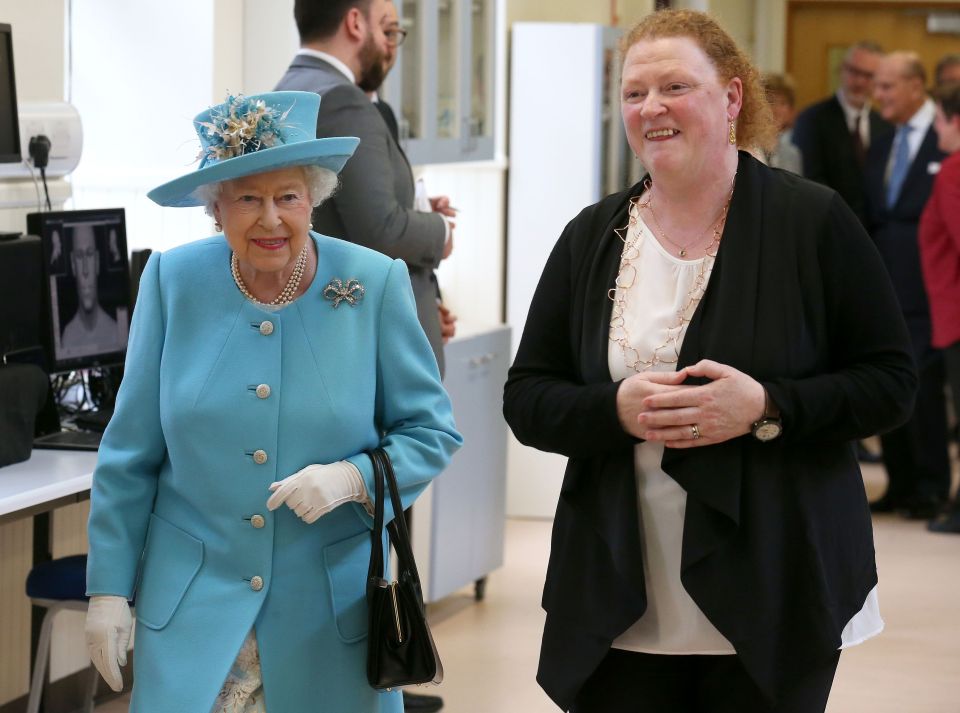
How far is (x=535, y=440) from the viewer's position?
2.07 meters

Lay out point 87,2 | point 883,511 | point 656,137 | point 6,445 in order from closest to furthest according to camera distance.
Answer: point 656,137
point 6,445
point 87,2
point 883,511

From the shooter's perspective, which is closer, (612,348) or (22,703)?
(612,348)

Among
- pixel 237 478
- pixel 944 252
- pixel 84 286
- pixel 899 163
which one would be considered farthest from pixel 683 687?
pixel 899 163

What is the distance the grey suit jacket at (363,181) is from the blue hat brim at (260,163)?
1.29m

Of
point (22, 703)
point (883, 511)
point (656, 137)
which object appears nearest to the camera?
point (656, 137)

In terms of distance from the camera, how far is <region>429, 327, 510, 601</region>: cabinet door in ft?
15.4

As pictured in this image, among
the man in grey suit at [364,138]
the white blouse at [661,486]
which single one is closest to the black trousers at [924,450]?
the man in grey suit at [364,138]

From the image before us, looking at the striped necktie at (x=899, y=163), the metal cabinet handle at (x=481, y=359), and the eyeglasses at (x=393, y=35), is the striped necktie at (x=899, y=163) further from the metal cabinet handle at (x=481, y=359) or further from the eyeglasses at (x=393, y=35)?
the eyeglasses at (x=393, y=35)

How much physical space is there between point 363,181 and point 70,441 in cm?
89

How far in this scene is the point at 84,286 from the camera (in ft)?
11.3

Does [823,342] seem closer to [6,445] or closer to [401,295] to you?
[401,295]

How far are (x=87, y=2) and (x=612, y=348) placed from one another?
2798mm

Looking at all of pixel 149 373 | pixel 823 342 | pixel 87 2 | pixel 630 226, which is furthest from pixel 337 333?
pixel 87 2

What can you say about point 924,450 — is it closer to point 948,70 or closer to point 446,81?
point 948,70
